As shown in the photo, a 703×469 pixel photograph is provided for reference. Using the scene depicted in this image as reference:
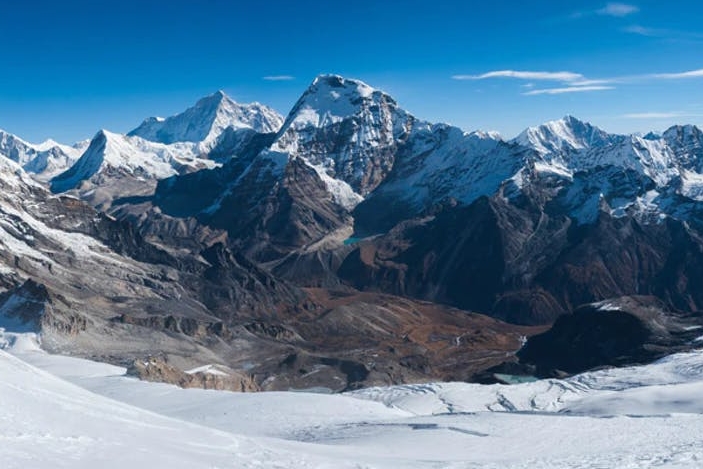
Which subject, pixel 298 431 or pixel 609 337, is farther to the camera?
pixel 609 337

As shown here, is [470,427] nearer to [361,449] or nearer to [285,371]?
[361,449]

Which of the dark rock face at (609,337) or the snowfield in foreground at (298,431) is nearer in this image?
the snowfield in foreground at (298,431)

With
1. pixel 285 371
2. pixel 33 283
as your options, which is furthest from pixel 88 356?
pixel 285 371

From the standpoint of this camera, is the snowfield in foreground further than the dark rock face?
No

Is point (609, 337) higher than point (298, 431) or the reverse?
the reverse

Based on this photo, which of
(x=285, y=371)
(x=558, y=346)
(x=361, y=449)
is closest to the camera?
(x=361, y=449)
